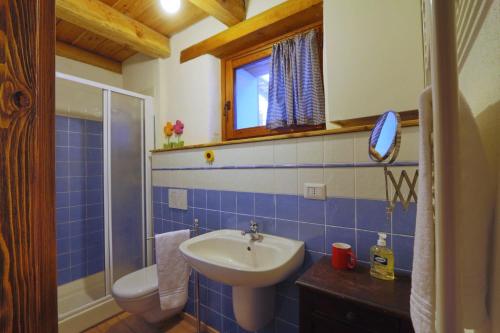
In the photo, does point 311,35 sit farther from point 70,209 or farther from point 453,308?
point 70,209

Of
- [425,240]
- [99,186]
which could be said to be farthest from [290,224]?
[99,186]

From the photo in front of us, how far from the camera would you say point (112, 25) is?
1.72 meters

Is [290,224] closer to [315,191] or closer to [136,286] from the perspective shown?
[315,191]

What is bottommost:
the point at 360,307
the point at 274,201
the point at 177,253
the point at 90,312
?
the point at 90,312

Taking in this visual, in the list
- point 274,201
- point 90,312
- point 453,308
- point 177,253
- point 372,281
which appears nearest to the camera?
point 453,308

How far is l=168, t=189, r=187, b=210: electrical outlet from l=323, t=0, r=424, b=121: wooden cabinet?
125cm

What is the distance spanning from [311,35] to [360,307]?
1.47m

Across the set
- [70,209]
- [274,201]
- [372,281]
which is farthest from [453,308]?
[70,209]

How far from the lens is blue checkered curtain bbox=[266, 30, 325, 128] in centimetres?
137

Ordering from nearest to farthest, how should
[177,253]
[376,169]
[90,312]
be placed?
[376,169]
[177,253]
[90,312]

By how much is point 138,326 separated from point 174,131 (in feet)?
5.17

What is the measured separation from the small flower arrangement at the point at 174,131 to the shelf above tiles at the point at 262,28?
601 millimetres

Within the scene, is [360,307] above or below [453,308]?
below

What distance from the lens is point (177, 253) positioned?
151cm
